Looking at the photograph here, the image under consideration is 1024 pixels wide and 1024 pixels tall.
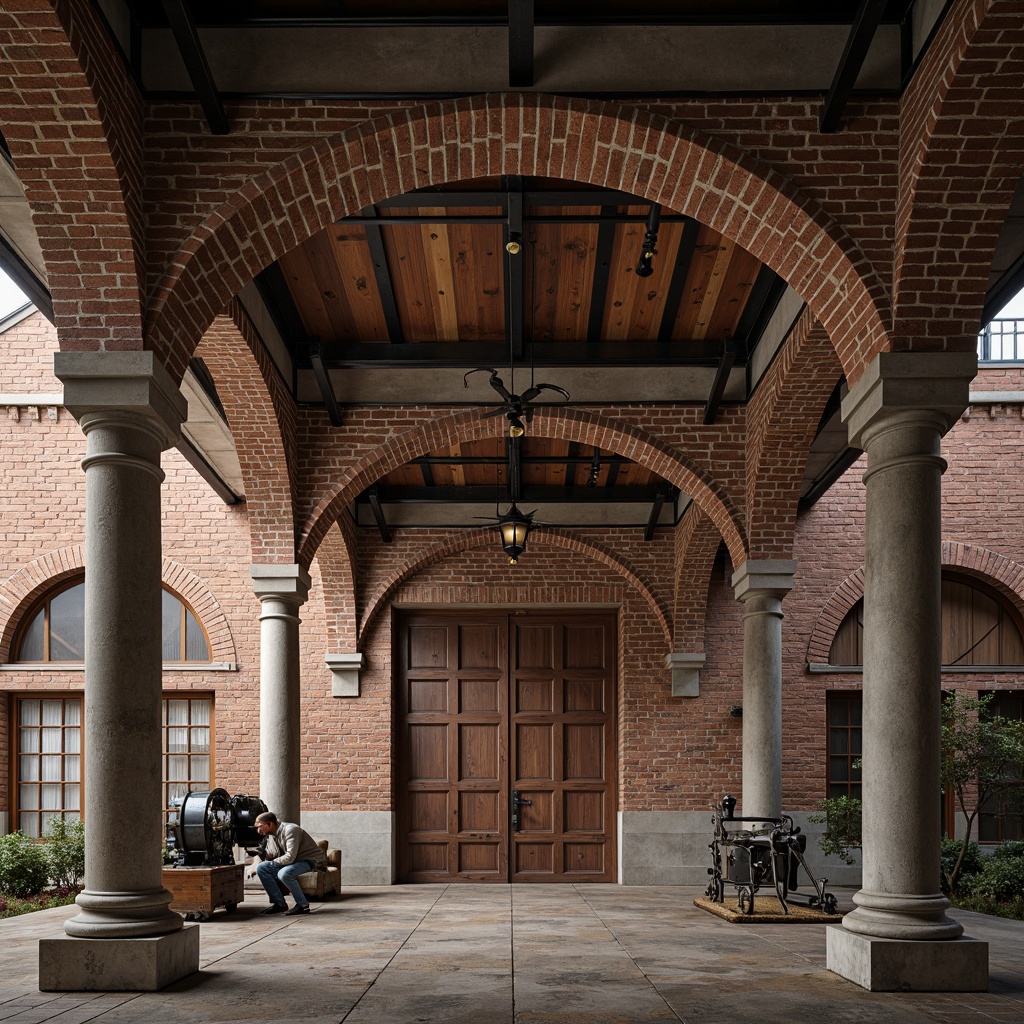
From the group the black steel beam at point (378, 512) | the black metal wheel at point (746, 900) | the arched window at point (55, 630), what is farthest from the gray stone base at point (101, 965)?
the arched window at point (55, 630)

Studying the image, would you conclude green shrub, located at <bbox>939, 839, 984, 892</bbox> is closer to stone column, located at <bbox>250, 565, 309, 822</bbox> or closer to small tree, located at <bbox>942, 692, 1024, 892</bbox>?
small tree, located at <bbox>942, 692, 1024, 892</bbox>

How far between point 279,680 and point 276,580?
1010 mm

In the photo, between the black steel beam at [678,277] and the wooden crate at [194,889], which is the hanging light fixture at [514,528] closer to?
the black steel beam at [678,277]

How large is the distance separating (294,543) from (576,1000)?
654 centimetres

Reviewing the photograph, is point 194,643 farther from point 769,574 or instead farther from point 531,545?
point 769,574

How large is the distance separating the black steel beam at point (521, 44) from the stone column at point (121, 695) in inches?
102

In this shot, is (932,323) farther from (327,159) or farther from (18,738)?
(18,738)

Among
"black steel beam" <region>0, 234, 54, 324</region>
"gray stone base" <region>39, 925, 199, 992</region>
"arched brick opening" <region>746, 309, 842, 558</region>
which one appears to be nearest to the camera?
"gray stone base" <region>39, 925, 199, 992</region>

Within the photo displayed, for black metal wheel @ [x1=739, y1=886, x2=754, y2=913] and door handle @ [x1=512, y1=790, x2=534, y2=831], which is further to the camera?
door handle @ [x1=512, y1=790, x2=534, y2=831]

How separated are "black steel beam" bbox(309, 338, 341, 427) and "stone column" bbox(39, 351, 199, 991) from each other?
4.38m

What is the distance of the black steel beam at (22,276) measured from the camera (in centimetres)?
828

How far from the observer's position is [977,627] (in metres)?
16.4

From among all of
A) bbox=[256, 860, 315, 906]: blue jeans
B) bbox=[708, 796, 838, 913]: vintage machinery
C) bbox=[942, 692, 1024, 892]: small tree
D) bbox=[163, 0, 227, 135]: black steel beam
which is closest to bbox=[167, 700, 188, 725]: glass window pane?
bbox=[256, 860, 315, 906]: blue jeans

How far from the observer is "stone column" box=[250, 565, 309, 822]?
12.3 meters
